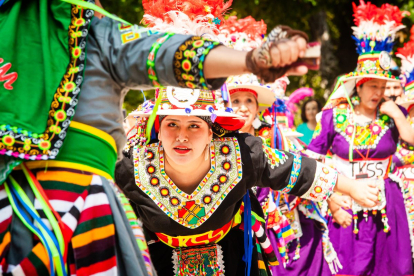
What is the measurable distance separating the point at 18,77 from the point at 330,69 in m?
10.00

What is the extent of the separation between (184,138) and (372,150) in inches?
116

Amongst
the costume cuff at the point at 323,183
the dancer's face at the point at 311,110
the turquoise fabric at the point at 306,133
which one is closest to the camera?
the costume cuff at the point at 323,183

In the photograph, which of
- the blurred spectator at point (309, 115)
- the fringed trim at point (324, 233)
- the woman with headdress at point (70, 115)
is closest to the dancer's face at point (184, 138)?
the woman with headdress at point (70, 115)

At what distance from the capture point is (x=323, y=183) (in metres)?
3.15

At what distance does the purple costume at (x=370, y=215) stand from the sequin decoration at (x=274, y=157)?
2.53 m

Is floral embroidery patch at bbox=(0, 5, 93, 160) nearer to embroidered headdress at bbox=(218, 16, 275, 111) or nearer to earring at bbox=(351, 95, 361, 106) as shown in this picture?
embroidered headdress at bbox=(218, 16, 275, 111)

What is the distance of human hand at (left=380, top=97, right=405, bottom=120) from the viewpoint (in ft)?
18.2

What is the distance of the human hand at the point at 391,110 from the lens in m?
5.55

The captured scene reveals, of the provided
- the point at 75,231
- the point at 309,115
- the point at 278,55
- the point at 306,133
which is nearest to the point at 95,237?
the point at 75,231

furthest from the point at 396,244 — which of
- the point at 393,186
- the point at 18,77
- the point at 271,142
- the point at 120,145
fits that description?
the point at 18,77

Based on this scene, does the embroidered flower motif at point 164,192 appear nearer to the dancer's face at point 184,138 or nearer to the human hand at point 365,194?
the dancer's face at point 184,138

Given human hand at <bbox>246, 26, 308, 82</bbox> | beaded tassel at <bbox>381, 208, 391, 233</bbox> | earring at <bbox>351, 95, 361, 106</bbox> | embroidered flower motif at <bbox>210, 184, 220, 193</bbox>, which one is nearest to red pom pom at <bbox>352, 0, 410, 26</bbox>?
earring at <bbox>351, 95, 361, 106</bbox>

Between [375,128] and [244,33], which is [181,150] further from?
[375,128]

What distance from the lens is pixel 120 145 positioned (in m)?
1.97
